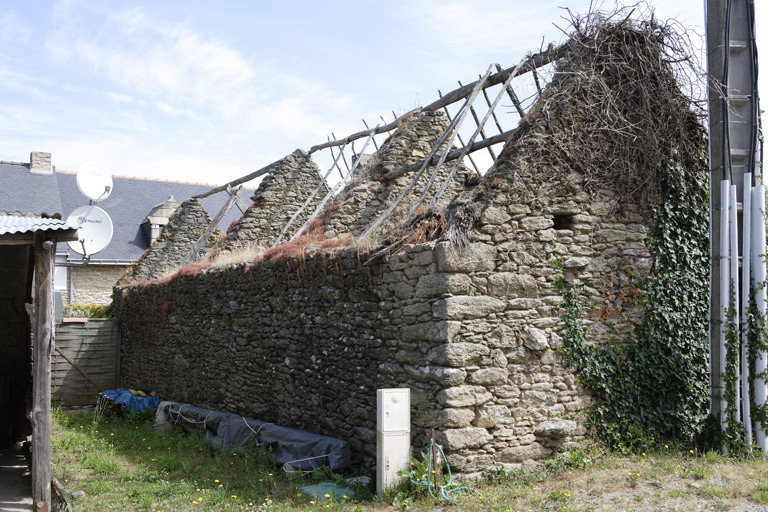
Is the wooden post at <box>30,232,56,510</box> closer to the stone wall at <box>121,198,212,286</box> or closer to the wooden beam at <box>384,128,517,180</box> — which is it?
the wooden beam at <box>384,128,517,180</box>

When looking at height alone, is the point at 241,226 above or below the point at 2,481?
above

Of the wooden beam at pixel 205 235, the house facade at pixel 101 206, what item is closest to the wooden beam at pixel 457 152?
the wooden beam at pixel 205 235

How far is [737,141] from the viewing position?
288 inches

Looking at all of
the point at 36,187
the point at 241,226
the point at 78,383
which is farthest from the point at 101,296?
the point at 241,226

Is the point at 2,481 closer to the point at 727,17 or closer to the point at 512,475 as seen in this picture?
the point at 512,475

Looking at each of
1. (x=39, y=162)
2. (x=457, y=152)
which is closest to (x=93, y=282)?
(x=39, y=162)

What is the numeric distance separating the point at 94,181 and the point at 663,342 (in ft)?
37.0

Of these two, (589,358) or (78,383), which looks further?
(78,383)

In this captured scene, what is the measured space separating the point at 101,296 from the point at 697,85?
18.6m

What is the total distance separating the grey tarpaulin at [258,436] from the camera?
23.5 ft

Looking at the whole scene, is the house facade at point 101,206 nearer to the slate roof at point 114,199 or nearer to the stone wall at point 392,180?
the slate roof at point 114,199

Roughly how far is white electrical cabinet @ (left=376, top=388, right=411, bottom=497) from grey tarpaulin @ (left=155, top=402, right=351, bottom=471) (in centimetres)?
114

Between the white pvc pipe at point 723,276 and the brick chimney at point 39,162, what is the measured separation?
72.1 ft

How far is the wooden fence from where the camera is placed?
13.4 meters
